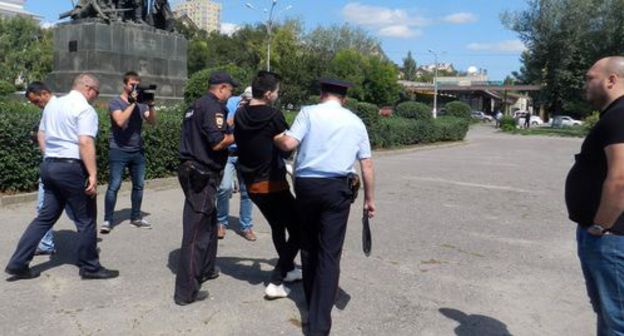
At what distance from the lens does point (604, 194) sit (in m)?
2.76

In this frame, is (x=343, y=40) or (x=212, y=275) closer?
(x=212, y=275)

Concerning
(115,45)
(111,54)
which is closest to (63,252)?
(111,54)

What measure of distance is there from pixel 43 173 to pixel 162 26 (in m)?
12.2

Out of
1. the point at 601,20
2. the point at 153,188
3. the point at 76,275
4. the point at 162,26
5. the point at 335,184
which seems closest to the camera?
the point at 335,184

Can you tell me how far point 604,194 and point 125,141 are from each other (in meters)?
5.10

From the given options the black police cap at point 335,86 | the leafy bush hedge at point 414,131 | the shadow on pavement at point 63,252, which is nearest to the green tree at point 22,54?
the leafy bush hedge at point 414,131

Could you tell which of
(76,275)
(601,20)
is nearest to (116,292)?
(76,275)

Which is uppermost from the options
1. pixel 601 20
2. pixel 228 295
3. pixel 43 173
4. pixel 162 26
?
pixel 601 20

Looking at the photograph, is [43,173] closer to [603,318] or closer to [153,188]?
[603,318]

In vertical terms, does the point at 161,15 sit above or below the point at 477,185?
above

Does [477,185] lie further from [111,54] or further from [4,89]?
[4,89]

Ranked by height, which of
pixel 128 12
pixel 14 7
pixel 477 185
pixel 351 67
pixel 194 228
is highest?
pixel 14 7

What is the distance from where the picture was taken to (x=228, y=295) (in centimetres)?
469

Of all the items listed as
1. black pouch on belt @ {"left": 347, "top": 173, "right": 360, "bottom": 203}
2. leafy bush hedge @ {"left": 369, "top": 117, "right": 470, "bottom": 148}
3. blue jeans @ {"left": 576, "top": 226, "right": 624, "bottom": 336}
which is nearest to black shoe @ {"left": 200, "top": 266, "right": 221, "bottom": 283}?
black pouch on belt @ {"left": 347, "top": 173, "right": 360, "bottom": 203}
